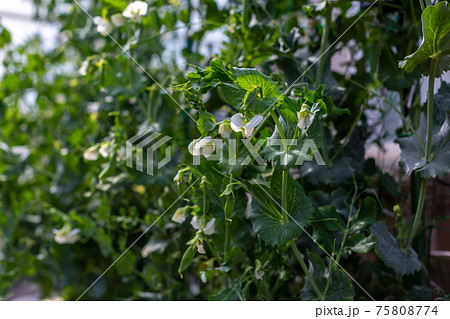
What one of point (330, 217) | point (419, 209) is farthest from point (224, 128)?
point (419, 209)

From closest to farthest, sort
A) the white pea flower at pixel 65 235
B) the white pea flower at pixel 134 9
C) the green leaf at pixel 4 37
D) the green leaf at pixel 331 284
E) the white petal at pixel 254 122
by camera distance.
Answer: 1. the white petal at pixel 254 122
2. the green leaf at pixel 331 284
3. the white pea flower at pixel 134 9
4. the white pea flower at pixel 65 235
5. the green leaf at pixel 4 37

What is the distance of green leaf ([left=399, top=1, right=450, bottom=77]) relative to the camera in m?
0.44

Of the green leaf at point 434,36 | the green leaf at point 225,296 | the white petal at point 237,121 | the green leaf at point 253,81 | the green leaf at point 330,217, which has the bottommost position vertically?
the green leaf at point 225,296

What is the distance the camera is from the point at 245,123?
0.46 metres

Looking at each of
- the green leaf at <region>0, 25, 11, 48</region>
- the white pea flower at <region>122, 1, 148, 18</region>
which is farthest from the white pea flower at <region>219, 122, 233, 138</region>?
the green leaf at <region>0, 25, 11, 48</region>

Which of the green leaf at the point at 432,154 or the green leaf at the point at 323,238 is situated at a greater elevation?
the green leaf at the point at 432,154

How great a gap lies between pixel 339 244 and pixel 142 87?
53 cm

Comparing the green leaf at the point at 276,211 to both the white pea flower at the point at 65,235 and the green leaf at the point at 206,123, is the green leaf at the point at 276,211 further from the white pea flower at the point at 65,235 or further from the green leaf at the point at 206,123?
the white pea flower at the point at 65,235

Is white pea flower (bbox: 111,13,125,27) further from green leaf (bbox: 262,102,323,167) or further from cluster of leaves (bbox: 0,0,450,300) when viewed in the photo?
green leaf (bbox: 262,102,323,167)

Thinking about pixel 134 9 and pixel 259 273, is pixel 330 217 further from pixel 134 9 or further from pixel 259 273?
pixel 134 9

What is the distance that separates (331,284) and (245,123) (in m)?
0.30

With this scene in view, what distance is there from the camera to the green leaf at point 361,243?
1.74 ft

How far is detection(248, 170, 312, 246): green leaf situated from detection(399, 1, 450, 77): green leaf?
230mm

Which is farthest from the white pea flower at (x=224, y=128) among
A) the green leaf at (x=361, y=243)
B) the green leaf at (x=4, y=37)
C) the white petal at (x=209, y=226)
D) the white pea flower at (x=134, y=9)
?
the green leaf at (x=4, y=37)
